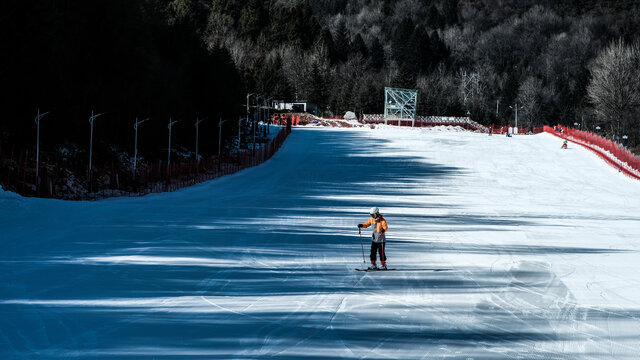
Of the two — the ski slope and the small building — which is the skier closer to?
the ski slope

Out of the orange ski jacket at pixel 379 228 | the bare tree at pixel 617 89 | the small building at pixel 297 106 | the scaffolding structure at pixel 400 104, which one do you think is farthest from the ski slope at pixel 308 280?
the small building at pixel 297 106

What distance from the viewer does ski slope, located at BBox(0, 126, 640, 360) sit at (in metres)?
9.52

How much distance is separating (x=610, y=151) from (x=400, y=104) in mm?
64243

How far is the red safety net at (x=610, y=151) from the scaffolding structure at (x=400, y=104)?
1702 inches

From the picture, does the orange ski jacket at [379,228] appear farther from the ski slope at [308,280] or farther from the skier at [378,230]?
the ski slope at [308,280]

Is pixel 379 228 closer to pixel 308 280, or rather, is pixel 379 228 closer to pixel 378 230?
pixel 378 230

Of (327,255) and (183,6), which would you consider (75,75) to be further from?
A: (183,6)

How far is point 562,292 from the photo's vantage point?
1325cm

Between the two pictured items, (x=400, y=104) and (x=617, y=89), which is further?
(x=400, y=104)

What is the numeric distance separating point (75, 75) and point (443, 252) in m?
30.0

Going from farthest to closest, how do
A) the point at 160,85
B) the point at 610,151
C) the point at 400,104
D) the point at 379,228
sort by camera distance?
the point at 400,104 < the point at 610,151 < the point at 160,85 < the point at 379,228

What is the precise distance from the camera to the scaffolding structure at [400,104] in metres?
118

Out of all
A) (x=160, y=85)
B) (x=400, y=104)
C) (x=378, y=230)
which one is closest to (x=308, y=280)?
(x=378, y=230)

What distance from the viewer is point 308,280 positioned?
13.6 metres
